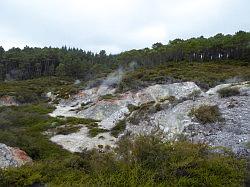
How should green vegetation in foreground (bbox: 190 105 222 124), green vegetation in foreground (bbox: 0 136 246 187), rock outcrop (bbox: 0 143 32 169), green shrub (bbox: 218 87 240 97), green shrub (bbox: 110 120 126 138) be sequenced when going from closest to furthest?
green vegetation in foreground (bbox: 0 136 246 187)
rock outcrop (bbox: 0 143 32 169)
green vegetation in foreground (bbox: 190 105 222 124)
green shrub (bbox: 218 87 240 97)
green shrub (bbox: 110 120 126 138)

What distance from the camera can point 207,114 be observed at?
2428cm

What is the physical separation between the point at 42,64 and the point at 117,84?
72.8 meters

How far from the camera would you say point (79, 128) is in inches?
1391

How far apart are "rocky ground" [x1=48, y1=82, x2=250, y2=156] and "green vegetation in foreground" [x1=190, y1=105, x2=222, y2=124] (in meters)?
0.36

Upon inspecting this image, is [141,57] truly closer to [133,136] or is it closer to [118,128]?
[118,128]

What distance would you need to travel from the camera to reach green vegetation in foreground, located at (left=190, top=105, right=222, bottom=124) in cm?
2380

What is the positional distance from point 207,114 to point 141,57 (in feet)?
277

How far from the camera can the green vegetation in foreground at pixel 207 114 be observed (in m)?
23.8

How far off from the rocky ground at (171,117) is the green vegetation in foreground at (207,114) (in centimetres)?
36

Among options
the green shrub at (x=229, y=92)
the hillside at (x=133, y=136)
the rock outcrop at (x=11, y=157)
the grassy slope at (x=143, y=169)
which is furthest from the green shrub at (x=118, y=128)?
the grassy slope at (x=143, y=169)

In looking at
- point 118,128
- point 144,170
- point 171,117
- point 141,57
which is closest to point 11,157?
point 144,170

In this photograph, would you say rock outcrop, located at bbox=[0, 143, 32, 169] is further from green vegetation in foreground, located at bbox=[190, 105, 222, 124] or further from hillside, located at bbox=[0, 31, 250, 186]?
green vegetation in foreground, located at bbox=[190, 105, 222, 124]

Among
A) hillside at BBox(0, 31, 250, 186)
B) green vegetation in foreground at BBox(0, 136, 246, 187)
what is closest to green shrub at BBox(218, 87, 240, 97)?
Result: hillside at BBox(0, 31, 250, 186)

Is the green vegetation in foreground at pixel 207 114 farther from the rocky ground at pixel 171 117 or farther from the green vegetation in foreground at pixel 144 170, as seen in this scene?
the green vegetation in foreground at pixel 144 170
